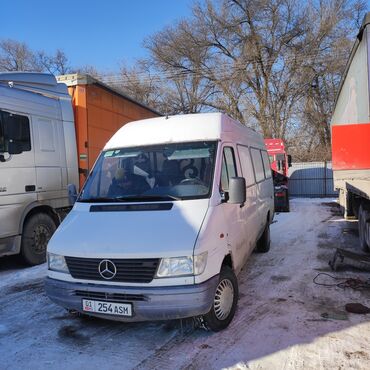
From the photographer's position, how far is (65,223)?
478 centimetres

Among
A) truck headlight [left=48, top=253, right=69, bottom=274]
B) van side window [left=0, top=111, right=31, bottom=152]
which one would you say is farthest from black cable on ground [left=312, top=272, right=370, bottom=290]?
van side window [left=0, top=111, right=31, bottom=152]

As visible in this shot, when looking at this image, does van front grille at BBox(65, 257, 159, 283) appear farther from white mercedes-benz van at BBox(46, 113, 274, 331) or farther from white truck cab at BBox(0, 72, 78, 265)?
white truck cab at BBox(0, 72, 78, 265)

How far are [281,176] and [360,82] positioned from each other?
1302 cm

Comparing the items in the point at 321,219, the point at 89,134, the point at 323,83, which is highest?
the point at 323,83

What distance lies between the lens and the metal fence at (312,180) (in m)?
27.2

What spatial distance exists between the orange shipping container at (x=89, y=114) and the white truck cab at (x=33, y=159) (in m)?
0.18

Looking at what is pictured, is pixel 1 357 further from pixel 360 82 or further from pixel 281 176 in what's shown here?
pixel 281 176

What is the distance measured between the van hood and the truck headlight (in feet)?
0.19

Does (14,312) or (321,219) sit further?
(321,219)

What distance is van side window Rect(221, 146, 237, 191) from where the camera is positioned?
5.02 m

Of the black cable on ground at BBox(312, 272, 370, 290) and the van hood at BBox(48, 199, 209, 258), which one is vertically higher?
the van hood at BBox(48, 199, 209, 258)

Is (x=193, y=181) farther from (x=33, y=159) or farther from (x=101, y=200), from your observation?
(x=33, y=159)

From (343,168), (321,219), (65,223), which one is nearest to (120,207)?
(65,223)

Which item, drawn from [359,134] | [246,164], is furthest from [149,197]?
[359,134]
